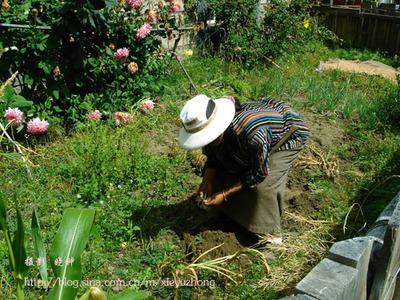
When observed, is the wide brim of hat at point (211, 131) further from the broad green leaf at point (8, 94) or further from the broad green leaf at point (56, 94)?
the broad green leaf at point (8, 94)

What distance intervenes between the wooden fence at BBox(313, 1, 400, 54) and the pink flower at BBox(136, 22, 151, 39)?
7.04 m

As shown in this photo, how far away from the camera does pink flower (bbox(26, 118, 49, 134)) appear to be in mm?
4457

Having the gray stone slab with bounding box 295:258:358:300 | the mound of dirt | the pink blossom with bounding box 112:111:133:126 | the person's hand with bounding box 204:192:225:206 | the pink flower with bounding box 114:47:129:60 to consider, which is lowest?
the mound of dirt

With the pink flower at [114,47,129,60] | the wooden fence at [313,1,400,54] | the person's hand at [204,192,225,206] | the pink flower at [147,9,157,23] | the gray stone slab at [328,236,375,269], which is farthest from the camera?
the wooden fence at [313,1,400,54]

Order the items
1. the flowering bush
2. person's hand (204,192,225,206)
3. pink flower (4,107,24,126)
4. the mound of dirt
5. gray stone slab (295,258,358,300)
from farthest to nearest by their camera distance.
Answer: the mound of dirt < the flowering bush < pink flower (4,107,24,126) < person's hand (204,192,225,206) < gray stone slab (295,258,358,300)

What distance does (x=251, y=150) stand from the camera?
3.18 m

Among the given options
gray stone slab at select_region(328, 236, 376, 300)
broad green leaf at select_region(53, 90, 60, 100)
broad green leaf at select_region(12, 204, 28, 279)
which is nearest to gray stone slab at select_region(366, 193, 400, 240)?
gray stone slab at select_region(328, 236, 376, 300)

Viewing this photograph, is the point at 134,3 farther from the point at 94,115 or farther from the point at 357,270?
the point at 357,270

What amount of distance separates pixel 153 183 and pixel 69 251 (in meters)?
2.24

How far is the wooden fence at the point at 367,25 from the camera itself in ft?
33.4

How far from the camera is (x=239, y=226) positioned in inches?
154

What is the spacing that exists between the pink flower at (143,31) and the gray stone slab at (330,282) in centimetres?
380

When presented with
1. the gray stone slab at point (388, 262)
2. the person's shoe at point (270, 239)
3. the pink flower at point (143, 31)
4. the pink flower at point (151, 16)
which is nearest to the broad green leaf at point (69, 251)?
the gray stone slab at point (388, 262)

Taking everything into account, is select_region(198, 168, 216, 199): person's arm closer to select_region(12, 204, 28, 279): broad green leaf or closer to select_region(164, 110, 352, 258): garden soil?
select_region(164, 110, 352, 258): garden soil
